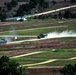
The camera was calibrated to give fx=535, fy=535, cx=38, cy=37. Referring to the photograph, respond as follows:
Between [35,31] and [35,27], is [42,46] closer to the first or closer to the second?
[35,31]

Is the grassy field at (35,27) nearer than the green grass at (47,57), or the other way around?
the green grass at (47,57)

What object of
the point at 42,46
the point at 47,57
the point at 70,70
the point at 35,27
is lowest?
the point at 35,27

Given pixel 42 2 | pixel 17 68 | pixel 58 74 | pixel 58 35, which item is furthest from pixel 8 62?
pixel 42 2

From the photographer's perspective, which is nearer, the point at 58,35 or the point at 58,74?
the point at 58,74

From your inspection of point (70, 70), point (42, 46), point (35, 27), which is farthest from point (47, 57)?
point (35, 27)

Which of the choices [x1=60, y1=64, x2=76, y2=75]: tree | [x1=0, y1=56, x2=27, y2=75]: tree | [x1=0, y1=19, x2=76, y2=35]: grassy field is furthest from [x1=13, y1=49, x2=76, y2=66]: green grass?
[x1=0, y1=19, x2=76, y2=35]: grassy field

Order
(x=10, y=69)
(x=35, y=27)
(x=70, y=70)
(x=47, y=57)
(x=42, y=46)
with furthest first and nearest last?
(x=35, y=27), (x=42, y=46), (x=47, y=57), (x=10, y=69), (x=70, y=70)

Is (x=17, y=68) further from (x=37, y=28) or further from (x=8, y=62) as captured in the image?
(x=37, y=28)

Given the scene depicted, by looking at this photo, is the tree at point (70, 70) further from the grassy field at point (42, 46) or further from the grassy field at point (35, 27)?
the grassy field at point (35, 27)

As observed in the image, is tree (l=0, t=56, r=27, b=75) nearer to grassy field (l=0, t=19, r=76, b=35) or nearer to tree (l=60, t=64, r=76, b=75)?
tree (l=60, t=64, r=76, b=75)

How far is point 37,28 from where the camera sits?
400 ft

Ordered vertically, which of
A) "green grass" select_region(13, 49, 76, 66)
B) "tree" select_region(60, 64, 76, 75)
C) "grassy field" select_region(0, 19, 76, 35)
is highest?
"tree" select_region(60, 64, 76, 75)

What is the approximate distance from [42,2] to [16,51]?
91.6 m

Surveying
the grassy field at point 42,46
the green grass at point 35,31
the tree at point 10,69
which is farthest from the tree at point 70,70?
the green grass at point 35,31
